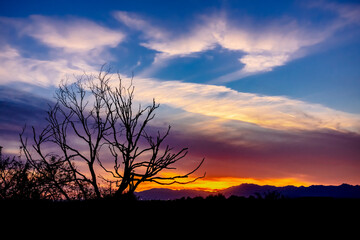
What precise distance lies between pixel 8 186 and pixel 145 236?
16619 mm

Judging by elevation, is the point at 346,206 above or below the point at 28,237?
above

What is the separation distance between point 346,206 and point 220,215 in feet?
8.03

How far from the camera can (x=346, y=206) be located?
5285 mm

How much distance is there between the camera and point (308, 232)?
423cm

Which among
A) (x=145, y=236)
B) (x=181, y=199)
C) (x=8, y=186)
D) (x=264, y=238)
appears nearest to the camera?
(x=264, y=238)

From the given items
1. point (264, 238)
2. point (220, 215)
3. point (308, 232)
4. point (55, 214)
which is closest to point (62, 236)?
point (55, 214)

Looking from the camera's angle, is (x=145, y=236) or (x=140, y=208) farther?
(x=140, y=208)

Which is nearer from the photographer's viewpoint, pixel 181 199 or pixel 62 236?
pixel 62 236

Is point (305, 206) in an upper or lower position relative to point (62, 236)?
upper

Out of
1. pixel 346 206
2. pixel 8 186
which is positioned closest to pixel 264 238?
pixel 346 206

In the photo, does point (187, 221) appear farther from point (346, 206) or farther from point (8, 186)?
point (8, 186)

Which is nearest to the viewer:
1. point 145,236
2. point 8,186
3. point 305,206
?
point 145,236

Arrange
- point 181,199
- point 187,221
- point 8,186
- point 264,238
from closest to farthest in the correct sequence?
1. point 264,238
2. point 187,221
3. point 181,199
4. point 8,186

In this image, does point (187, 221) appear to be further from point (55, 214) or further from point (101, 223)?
point (55, 214)
